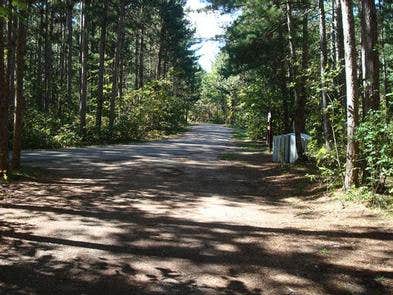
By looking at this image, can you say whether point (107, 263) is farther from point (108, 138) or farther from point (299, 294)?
point (108, 138)

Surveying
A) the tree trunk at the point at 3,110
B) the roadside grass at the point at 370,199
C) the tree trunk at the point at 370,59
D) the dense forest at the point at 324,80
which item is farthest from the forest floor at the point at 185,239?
the tree trunk at the point at 370,59

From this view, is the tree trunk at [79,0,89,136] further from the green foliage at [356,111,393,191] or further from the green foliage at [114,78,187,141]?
the green foliage at [356,111,393,191]

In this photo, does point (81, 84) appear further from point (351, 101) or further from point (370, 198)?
point (370, 198)

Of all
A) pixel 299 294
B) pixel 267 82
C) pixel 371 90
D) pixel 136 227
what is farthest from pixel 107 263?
pixel 267 82

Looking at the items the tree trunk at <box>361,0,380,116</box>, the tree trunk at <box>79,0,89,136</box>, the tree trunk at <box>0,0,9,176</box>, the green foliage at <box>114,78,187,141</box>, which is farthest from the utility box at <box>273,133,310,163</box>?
the green foliage at <box>114,78,187,141</box>

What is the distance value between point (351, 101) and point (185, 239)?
16.1 feet

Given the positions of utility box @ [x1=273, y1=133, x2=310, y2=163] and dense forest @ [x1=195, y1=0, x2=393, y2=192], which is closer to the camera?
dense forest @ [x1=195, y1=0, x2=393, y2=192]

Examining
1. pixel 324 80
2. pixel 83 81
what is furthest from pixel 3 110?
pixel 83 81

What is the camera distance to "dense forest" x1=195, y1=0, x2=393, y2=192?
9391mm

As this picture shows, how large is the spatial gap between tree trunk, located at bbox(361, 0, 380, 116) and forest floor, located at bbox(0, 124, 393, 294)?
2.37m

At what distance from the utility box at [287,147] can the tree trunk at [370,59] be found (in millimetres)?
6329

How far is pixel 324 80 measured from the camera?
10.5 meters

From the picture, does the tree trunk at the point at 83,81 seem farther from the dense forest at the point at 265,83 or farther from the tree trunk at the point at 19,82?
the tree trunk at the point at 19,82

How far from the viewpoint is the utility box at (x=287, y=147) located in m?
16.6
